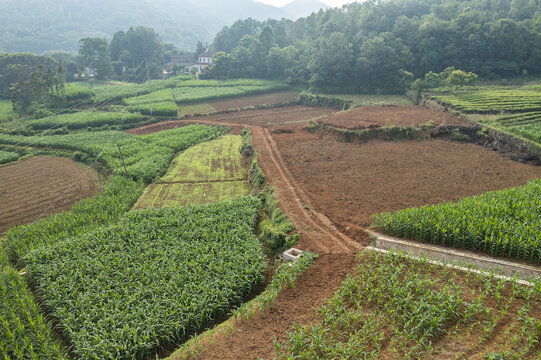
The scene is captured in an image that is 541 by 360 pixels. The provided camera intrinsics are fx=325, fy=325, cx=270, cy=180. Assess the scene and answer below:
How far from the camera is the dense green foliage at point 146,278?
9602mm

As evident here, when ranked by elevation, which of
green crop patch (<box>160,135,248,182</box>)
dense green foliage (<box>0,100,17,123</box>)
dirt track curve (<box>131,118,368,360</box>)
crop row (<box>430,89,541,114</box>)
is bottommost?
dirt track curve (<box>131,118,368,360</box>)

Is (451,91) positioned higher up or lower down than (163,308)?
higher up

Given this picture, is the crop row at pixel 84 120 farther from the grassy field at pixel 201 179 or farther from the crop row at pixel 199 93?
the grassy field at pixel 201 179

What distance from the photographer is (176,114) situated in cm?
4509

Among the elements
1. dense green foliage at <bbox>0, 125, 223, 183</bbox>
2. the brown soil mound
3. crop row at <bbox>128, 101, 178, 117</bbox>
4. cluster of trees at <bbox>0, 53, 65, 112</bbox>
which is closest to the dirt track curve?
the brown soil mound

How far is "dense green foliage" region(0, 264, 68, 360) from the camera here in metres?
9.06

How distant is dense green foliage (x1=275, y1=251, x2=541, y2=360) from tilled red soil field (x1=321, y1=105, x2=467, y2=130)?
71.9 feet

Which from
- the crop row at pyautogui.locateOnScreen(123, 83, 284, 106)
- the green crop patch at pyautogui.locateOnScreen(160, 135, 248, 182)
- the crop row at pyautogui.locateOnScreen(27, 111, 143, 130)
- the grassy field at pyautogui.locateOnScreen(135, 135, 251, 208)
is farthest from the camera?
the crop row at pyautogui.locateOnScreen(123, 83, 284, 106)

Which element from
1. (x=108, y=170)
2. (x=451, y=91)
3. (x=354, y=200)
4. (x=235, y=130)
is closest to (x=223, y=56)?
(x=235, y=130)

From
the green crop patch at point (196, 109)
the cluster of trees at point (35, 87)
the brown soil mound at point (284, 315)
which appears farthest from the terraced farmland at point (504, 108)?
the cluster of trees at point (35, 87)

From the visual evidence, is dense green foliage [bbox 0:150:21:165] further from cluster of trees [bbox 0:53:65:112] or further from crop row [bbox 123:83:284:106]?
cluster of trees [bbox 0:53:65:112]

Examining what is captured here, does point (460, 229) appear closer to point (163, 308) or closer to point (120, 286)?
point (163, 308)

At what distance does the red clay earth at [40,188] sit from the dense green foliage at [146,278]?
7.95 metres

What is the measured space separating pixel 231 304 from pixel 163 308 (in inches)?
86.9
